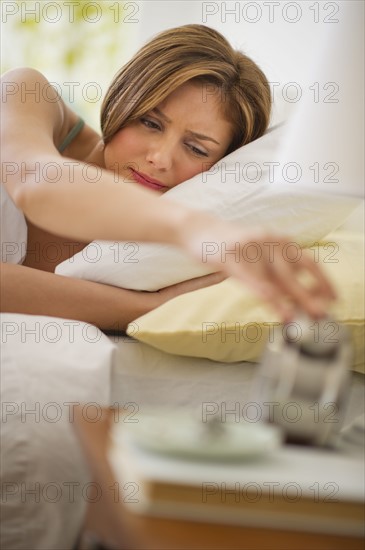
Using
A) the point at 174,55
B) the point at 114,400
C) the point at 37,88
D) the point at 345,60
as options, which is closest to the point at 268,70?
the point at 174,55

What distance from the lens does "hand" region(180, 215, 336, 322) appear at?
2.55ft

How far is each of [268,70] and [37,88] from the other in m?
1.23

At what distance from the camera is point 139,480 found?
2.35 feet

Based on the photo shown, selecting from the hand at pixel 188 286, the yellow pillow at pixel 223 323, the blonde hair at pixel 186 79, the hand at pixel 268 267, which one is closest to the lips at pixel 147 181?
the blonde hair at pixel 186 79

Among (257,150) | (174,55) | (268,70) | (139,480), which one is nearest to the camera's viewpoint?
(139,480)

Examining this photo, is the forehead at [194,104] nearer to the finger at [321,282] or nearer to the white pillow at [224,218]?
the white pillow at [224,218]

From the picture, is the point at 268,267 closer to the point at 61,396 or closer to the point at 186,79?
the point at 61,396

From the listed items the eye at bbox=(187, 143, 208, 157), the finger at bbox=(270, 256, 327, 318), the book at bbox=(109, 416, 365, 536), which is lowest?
the eye at bbox=(187, 143, 208, 157)

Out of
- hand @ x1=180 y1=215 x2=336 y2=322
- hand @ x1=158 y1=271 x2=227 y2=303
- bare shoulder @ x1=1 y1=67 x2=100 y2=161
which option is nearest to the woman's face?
bare shoulder @ x1=1 y1=67 x2=100 y2=161

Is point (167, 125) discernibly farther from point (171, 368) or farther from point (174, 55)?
point (171, 368)

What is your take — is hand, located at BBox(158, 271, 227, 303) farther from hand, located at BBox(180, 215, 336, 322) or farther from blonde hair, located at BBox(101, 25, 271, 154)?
hand, located at BBox(180, 215, 336, 322)

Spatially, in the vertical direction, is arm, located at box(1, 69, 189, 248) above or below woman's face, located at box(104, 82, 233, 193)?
above

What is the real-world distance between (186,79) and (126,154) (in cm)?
20

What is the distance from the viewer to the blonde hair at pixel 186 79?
188 centimetres
